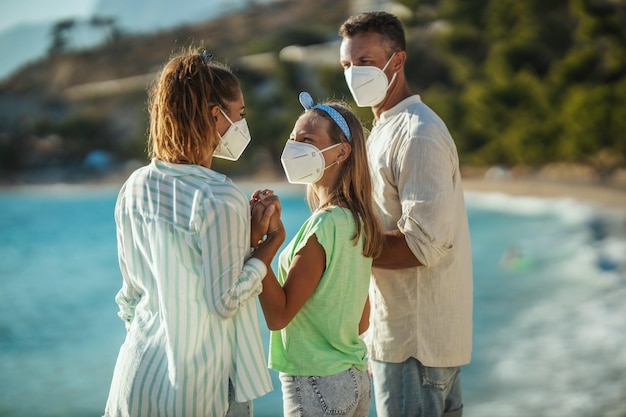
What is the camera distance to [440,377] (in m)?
2.41

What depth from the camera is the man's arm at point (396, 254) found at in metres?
2.31

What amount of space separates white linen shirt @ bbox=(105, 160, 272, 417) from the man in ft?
2.09

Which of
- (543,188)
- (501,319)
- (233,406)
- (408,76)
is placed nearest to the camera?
(233,406)

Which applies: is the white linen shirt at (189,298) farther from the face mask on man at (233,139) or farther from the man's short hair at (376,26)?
the man's short hair at (376,26)

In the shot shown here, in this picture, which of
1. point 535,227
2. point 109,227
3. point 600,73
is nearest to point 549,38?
point 600,73

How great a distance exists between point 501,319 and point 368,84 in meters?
8.25

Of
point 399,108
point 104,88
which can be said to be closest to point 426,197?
point 399,108

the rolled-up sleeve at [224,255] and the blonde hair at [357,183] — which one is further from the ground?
the blonde hair at [357,183]

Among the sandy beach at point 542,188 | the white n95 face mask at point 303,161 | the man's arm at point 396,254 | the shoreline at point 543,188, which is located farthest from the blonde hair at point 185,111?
the sandy beach at point 542,188

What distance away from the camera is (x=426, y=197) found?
7.61 feet

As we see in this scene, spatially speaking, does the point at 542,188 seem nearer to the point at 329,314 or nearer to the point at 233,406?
the point at 329,314

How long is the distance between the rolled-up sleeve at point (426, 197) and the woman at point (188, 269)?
559 mm

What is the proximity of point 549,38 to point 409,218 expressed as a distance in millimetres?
28798

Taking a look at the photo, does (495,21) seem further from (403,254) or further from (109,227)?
(403,254)
